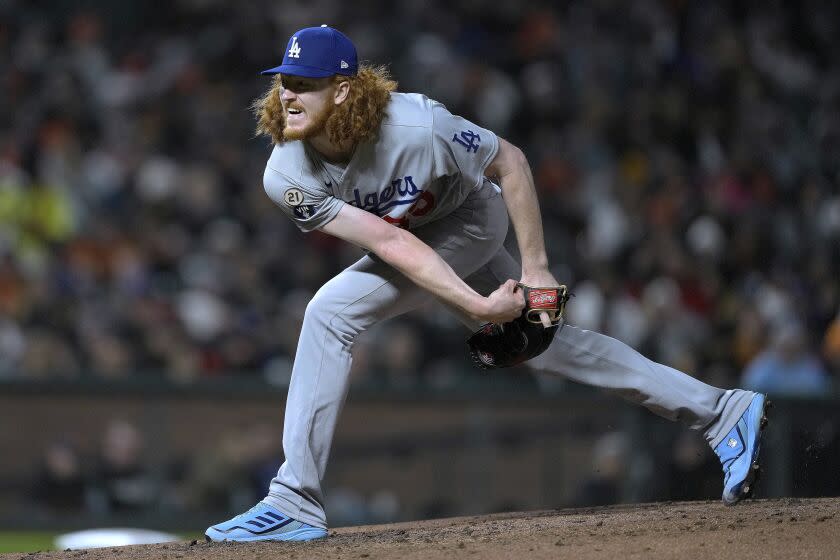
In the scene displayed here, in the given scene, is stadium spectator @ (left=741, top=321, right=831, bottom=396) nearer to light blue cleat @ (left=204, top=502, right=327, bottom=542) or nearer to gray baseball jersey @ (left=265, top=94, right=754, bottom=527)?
gray baseball jersey @ (left=265, top=94, right=754, bottom=527)

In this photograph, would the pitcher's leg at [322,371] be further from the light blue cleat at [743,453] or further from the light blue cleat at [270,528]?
the light blue cleat at [743,453]

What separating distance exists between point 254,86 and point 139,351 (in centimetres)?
357

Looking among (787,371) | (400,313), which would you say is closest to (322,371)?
(400,313)

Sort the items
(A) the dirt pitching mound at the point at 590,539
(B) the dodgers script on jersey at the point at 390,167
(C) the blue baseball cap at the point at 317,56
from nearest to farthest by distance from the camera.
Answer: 1. (A) the dirt pitching mound at the point at 590,539
2. (C) the blue baseball cap at the point at 317,56
3. (B) the dodgers script on jersey at the point at 390,167

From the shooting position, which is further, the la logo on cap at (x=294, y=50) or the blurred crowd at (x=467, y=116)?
the blurred crowd at (x=467, y=116)

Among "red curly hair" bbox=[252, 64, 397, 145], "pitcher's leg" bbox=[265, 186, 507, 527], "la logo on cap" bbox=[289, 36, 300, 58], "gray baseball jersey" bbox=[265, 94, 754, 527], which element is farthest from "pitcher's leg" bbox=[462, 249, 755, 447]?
"la logo on cap" bbox=[289, 36, 300, 58]

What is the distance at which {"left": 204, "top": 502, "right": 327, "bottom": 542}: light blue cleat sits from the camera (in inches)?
172

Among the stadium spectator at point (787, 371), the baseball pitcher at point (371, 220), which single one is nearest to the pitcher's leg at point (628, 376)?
the baseball pitcher at point (371, 220)

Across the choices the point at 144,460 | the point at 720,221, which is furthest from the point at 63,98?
the point at 720,221

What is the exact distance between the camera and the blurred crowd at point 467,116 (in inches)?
376

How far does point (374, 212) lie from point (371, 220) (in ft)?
0.63

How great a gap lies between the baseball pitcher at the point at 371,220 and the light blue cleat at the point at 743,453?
1.7 inches

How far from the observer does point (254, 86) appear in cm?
1221

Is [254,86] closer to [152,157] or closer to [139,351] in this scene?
[152,157]
